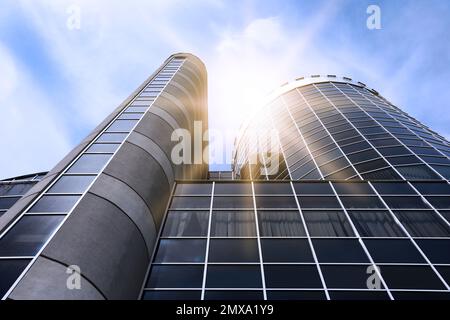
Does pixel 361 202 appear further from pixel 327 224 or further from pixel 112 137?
pixel 112 137

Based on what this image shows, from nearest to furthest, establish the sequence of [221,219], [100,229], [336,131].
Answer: [100,229] < [221,219] < [336,131]

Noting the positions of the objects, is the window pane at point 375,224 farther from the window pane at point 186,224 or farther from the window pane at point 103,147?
the window pane at point 103,147

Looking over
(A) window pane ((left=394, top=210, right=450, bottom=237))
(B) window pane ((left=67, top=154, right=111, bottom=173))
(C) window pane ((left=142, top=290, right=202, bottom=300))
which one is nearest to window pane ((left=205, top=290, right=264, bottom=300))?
(C) window pane ((left=142, top=290, right=202, bottom=300))

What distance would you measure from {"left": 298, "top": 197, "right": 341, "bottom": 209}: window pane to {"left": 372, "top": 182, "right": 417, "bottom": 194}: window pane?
9.45 feet

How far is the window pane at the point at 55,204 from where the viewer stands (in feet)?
37.1

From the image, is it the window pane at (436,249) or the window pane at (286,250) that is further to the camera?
the window pane at (286,250)

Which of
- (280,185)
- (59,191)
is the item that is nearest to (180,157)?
(280,185)

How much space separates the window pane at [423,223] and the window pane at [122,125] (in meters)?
14.7

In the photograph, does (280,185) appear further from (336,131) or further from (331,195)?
(336,131)

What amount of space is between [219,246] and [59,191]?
270 inches

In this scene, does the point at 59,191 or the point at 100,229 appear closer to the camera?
the point at 100,229

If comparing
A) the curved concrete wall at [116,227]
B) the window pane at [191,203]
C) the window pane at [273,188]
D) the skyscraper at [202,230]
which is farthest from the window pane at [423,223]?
the curved concrete wall at [116,227]

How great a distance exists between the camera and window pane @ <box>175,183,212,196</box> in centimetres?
1745
